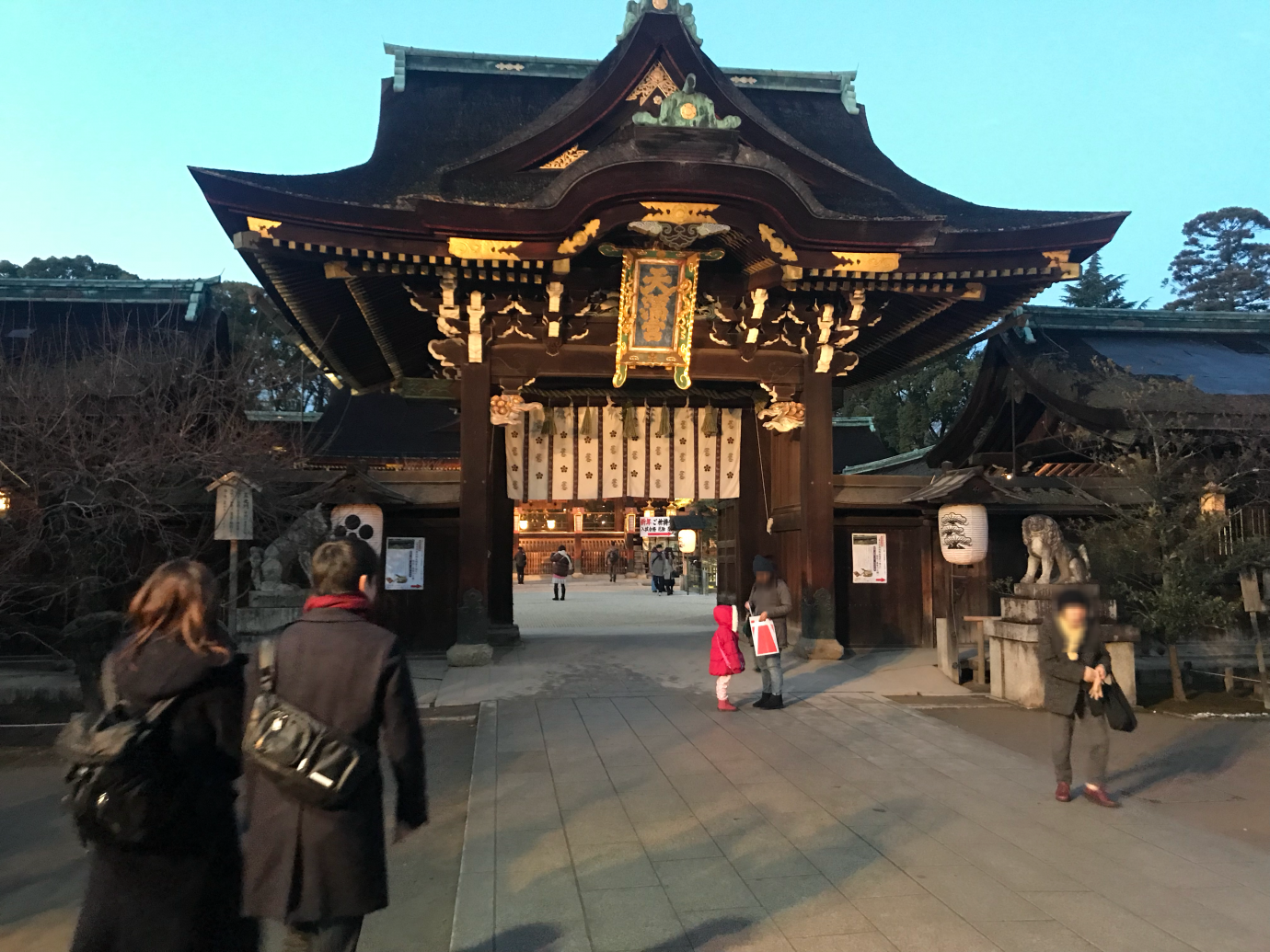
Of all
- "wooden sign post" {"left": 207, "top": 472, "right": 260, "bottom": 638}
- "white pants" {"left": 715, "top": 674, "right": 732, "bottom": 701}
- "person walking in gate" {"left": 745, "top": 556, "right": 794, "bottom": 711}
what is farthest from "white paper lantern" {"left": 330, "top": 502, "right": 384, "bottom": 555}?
"person walking in gate" {"left": 745, "top": 556, "right": 794, "bottom": 711}

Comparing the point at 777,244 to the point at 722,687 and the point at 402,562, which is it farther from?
the point at 402,562

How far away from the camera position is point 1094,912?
3801mm

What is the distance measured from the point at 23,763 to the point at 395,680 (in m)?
6.52

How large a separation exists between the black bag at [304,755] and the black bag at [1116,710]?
4771 millimetres

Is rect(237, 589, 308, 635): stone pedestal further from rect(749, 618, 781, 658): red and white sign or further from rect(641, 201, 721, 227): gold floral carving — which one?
rect(641, 201, 721, 227): gold floral carving

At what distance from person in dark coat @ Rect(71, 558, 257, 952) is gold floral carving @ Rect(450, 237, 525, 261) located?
303 inches

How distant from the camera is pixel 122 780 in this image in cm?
234

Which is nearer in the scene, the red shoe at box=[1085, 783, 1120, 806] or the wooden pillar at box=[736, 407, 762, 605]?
the red shoe at box=[1085, 783, 1120, 806]

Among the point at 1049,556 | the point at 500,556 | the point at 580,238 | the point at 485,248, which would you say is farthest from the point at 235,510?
the point at 1049,556

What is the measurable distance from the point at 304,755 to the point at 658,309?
9.51 metres

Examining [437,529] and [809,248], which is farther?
[437,529]

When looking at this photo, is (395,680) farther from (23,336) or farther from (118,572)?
(23,336)

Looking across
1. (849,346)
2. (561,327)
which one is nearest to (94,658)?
(561,327)

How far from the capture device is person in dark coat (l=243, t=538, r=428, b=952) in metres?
2.48
